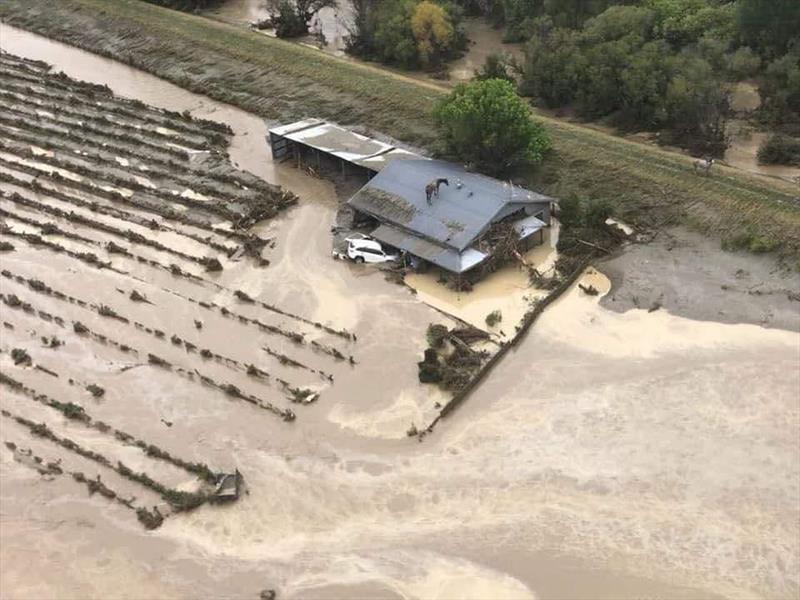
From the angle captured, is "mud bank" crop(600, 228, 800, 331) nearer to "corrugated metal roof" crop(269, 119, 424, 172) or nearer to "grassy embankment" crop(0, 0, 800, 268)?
A: "grassy embankment" crop(0, 0, 800, 268)

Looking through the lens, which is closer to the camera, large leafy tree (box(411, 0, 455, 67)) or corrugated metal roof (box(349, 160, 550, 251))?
corrugated metal roof (box(349, 160, 550, 251))

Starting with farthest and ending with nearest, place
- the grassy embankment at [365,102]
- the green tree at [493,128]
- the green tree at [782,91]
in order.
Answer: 1. the green tree at [782,91]
2. the green tree at [493,128]
3. the grassy embankment at [365,102]

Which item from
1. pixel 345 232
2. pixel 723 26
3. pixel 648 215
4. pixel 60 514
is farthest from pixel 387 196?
pixel 723 26

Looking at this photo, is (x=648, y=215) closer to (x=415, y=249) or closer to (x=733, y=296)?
(x=733, y=296)

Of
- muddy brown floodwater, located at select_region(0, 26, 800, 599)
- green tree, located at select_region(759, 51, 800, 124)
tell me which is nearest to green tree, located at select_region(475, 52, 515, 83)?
green tree, located at select_region(759, 51, 800, 124)

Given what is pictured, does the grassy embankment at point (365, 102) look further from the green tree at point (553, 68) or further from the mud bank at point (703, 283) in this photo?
the green tree at point (553, 68)

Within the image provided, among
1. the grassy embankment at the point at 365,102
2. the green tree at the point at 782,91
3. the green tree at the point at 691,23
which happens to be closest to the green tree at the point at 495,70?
the grassy embankment at the point at 365,102

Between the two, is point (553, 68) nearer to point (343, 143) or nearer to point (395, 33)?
point (395, 33)
